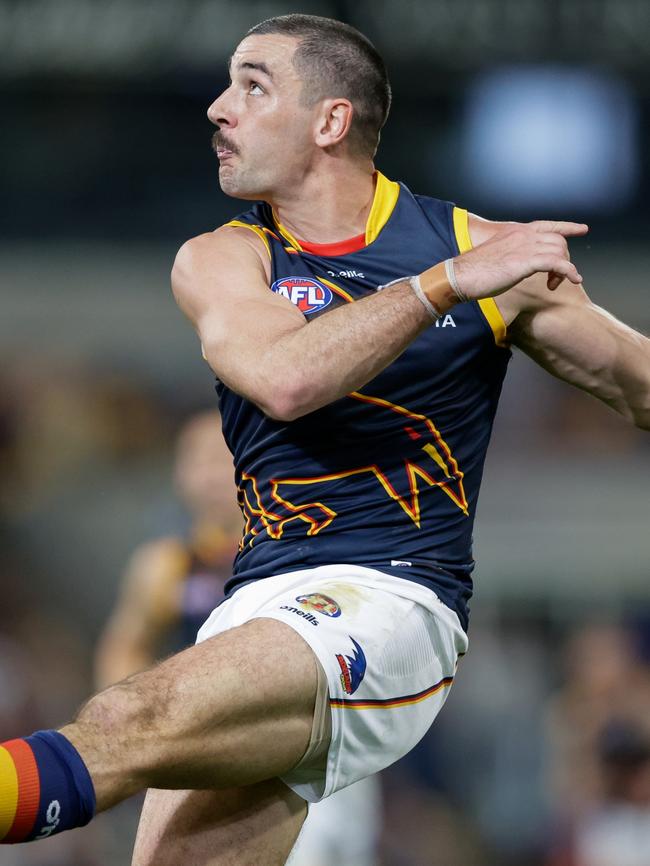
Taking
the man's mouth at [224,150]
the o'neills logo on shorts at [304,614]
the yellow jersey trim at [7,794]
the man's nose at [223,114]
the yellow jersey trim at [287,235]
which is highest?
the man's nose at [223,114]

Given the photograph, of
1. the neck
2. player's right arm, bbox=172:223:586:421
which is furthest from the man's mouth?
player's right arm, bbox=172:223:586:421

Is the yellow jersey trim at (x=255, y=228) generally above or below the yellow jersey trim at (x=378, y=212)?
below

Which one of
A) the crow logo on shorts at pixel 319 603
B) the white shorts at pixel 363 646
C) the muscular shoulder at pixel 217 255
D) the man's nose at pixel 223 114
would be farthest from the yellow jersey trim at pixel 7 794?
the man's nose at pixel 223 114

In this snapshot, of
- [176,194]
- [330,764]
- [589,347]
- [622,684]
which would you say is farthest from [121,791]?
[176,194]

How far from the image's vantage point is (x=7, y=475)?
38.0 feet

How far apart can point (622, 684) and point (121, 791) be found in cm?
610

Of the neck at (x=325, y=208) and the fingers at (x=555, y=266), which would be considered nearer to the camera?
the fingers at (x=555, y=266)

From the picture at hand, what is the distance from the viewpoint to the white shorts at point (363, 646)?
11.0ft

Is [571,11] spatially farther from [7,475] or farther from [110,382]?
[7,475]

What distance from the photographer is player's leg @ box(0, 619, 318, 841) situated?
294 cm

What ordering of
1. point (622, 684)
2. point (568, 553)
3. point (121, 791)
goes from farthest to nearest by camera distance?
point (568, 553), point (622, 684), point (121, 791)

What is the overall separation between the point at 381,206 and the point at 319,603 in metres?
1.25

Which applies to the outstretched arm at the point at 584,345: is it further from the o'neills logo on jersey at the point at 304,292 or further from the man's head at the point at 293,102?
the man's head at the point at 293,102

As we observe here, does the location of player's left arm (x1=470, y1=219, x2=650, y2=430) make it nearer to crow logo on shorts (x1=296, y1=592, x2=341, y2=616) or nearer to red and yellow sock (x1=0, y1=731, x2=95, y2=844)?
crow logo on shorts (x1=296, y1=592, x2=341, y2=616)
